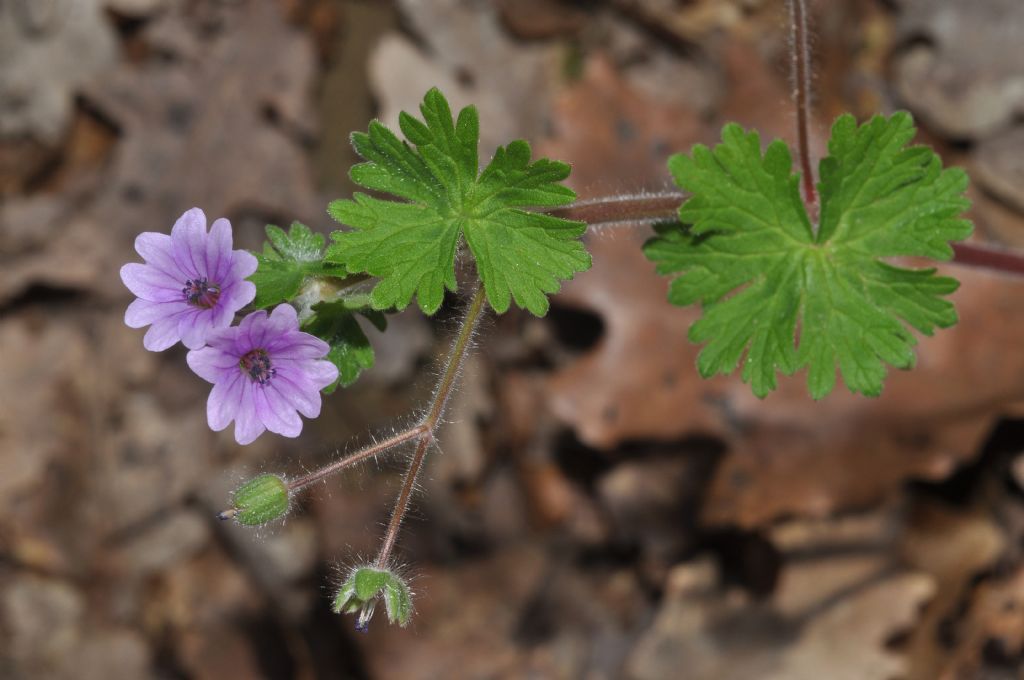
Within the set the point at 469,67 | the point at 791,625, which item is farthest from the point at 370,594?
the point at 469,67

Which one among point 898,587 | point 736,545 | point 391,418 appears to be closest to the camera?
point 898,587

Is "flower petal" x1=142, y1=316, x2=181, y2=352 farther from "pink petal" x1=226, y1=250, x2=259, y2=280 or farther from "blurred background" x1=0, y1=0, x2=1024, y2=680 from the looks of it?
"blurred background" x1=0, y1=0, x2=1024, y2=680

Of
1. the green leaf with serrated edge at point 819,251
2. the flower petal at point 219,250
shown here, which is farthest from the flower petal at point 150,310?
the green leaf with serrated edge at point 819,251

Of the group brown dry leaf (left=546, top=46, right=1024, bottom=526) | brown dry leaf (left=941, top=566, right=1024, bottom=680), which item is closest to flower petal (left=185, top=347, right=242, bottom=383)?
brown dry leaf (left=546, top=46, right=1024, bottom=526)

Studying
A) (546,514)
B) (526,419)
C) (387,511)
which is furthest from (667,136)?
(387,511)

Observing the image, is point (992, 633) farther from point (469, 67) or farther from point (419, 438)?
point (469, 67)

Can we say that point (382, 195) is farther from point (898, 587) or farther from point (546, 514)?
point (898, 587)

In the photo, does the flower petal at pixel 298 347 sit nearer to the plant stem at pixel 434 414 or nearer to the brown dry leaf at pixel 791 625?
the plant stem at pixel 434 414
